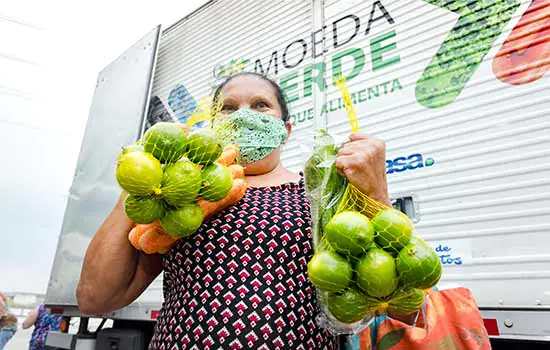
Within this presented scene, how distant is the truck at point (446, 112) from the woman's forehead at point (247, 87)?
1.35ft

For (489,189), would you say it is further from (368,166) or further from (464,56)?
(368,166)

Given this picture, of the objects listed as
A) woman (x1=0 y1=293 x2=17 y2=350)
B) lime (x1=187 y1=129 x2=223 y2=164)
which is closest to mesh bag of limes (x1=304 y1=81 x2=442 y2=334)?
lime (x1=187 y1=129 x2=223 y2=164)

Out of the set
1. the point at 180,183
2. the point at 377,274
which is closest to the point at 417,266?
the point at 377,274

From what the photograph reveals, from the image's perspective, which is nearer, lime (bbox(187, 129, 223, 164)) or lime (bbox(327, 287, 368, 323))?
lime (bbox(327, 287, 368, 323))

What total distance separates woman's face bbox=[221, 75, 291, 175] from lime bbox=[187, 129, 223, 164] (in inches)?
15.5

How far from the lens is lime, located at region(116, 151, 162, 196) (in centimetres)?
99

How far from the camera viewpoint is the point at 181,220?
110 centimetres

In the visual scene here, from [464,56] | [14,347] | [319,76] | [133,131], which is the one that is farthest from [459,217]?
[14,347]

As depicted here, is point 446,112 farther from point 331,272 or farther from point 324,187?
point 331,272

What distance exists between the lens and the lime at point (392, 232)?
0.94 metres

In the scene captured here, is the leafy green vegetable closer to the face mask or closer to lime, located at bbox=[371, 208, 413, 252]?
lime, located at bbox=[371, 208, 413, 252]

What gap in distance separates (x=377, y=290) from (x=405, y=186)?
1.35m

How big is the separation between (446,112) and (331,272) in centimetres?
155

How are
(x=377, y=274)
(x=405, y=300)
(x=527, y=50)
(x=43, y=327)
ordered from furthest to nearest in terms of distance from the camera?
(x=43, y=327) < (x=527, y=50) < (x=405, y=300) < (x=377, y=274)
